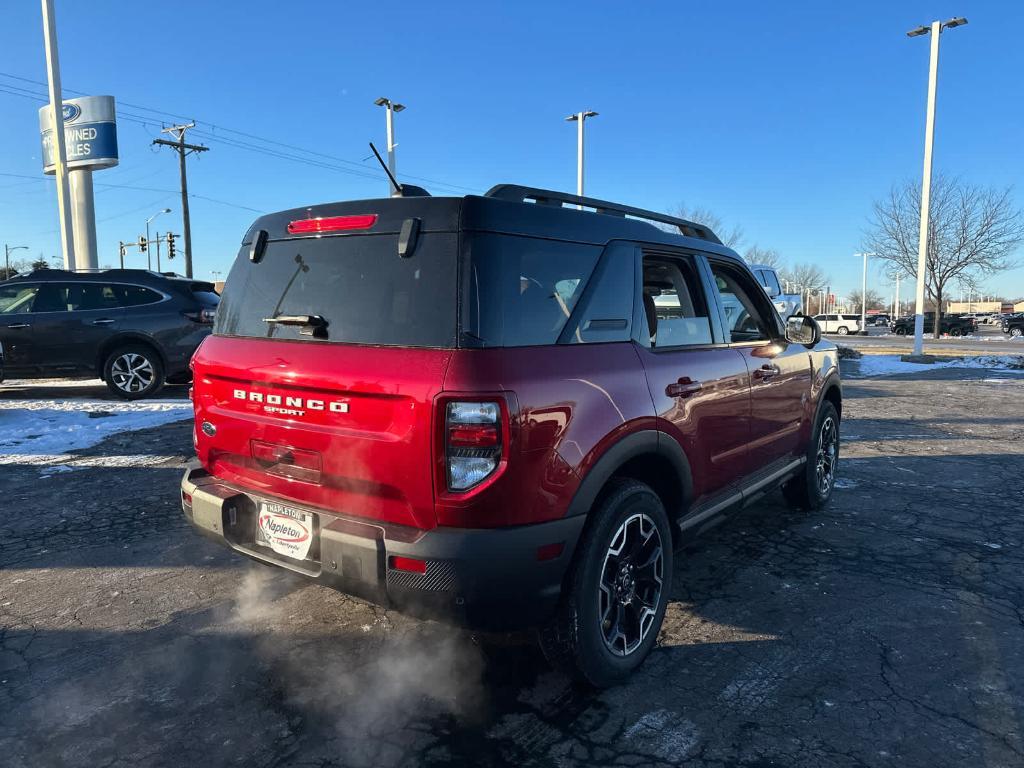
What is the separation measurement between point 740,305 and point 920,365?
16769mm

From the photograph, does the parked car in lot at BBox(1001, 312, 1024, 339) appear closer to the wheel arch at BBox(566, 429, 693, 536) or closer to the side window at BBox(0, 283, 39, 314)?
the wheel arch at BBox(566, 429, 693, 536)

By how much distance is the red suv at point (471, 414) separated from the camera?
227cm

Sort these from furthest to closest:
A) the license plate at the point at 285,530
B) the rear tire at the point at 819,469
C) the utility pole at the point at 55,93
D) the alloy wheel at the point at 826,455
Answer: the utility pole at the point at 55,93
the alloy wheel at the point at 826,455
the rear tire at the point at 819,469
the license plate at the point at 285,530

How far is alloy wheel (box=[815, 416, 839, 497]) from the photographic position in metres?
4.96

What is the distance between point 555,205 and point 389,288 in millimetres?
876

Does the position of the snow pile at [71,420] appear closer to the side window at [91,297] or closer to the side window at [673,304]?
the side window at [91,297]

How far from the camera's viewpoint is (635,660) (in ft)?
9.24

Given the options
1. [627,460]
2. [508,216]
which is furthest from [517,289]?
[627,460]

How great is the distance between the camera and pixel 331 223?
2.79 meters

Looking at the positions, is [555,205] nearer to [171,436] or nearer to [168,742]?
[168,742]

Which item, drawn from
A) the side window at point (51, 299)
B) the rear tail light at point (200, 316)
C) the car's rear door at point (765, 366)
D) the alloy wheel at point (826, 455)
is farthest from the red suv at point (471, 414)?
the side window at point (51, 299)

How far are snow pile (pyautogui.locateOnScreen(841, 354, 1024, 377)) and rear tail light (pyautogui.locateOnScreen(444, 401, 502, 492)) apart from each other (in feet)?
51.0

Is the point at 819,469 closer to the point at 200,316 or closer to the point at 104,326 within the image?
the point at 200,316

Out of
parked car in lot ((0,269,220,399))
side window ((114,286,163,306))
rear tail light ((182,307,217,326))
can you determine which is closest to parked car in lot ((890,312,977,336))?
rear tail light ((182,307,217,326))
